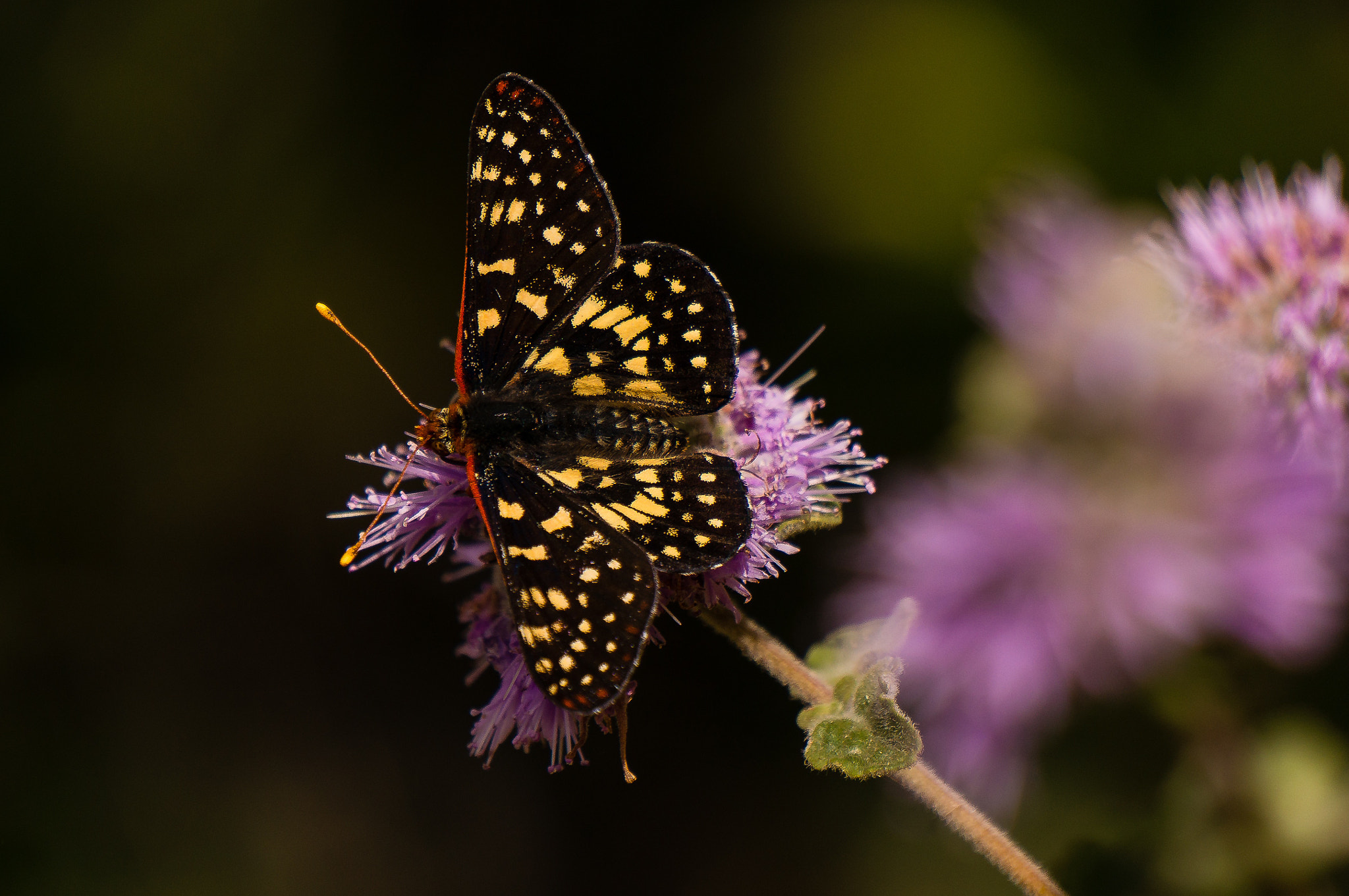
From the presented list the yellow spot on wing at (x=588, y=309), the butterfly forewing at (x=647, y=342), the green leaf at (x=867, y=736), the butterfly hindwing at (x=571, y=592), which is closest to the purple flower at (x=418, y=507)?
the butterfly hindwing at (x=571, y=592)

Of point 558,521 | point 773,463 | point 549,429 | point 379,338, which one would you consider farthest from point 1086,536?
point 379,338

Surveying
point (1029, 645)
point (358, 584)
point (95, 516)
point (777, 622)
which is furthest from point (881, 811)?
point (95, 516)

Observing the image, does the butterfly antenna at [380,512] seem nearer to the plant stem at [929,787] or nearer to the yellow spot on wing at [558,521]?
the yellow spot on wing at [558,521]

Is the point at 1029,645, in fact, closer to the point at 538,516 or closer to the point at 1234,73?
the point at 538,516

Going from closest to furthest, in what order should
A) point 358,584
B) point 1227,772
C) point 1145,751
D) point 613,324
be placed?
point 613,324
point 1227,772
point 1145,751
point 358,584

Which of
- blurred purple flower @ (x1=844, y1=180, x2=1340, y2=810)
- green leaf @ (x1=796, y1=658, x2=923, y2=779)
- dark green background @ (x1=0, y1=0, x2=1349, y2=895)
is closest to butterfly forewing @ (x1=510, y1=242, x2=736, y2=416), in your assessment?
green leaf @ (x1=796, y1=658, x2=923, y2=779)
